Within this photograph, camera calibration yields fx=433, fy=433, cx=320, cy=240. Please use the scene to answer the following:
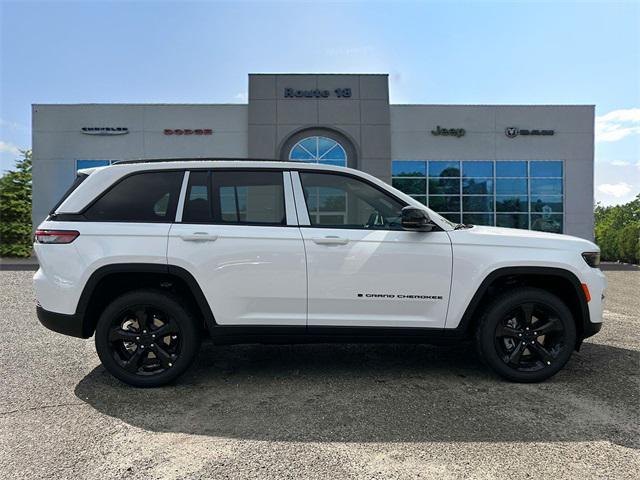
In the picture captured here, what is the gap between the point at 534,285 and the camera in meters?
3.90

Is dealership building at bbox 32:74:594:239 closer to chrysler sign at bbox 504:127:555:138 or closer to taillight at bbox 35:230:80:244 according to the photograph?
chrysler sign at bbox 504:127:555:138

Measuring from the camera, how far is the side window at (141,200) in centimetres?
368

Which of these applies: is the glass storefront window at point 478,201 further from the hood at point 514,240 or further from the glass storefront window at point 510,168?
the hood at point 514,240

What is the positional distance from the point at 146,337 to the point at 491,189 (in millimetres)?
19371

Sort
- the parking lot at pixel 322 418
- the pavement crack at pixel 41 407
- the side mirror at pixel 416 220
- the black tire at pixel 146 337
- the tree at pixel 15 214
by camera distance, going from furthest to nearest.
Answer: the tree at pixel 15 214 → the black tire at pixel 146 337 → the side mirror at pixel 416 220 → the pavement crack at pixel 41 407 → the parking lot at pixel 322 418

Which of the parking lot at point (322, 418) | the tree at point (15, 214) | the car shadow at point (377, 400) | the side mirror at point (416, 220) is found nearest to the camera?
the parking lot at point (322, 418)

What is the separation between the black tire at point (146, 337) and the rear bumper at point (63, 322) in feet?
0.59

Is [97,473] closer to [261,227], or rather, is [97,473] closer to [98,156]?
[261,227]

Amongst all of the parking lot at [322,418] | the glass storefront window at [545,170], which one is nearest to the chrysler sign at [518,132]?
the glass storefront window at [545,170]

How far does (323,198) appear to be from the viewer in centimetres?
395

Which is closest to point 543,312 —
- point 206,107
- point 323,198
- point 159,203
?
point 323,198

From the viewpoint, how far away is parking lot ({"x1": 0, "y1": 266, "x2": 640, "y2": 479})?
2.54m

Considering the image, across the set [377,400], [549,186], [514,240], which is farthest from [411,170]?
[377,400]

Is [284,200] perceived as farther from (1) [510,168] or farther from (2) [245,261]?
(1) [510,168]
